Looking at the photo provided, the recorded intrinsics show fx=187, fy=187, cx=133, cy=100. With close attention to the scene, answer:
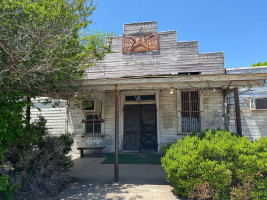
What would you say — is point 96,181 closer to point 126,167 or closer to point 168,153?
point 126,167

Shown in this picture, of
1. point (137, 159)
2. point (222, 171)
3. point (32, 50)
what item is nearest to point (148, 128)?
point (137, 159)

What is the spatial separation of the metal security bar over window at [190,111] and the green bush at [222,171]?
4204 mm

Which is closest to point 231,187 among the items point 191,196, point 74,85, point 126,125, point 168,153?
point 191,196

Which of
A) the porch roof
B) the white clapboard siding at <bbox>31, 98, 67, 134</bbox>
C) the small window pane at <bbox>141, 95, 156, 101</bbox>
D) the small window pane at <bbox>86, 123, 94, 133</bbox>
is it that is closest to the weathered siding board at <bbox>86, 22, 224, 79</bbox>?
the small window pane at <bbox>141, 95, 156, 101</bbox>

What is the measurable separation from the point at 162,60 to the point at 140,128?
→ 3.46 meters

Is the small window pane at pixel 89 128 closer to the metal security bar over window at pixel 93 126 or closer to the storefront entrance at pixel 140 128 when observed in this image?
the metal security bar over window at pixel 93 126

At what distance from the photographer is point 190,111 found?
830cm

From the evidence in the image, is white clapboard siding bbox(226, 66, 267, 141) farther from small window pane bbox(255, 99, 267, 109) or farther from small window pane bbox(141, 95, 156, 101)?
small window pane bbox(141, 95, 156, 101)

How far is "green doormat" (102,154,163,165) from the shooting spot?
6.94 m

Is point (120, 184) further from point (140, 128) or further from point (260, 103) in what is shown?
point (260, 103)

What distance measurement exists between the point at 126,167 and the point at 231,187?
3.42 m

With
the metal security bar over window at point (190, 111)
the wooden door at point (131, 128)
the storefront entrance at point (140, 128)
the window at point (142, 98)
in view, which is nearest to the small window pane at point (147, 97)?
the window at point (142, 98)

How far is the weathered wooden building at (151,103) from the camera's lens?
8258 mm

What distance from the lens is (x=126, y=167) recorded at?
6348 millimetres
